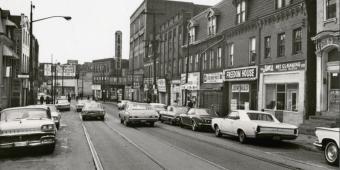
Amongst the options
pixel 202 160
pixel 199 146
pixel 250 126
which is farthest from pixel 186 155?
pixel 250 126

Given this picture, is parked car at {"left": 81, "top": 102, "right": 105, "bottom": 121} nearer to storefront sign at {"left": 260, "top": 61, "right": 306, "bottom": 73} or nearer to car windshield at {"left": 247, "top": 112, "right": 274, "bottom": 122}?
storefront sign at {"left": 260, "top": 61, "right": 306, "bottom": 73}

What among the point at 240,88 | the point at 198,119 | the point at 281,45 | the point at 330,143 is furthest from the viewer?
the point at 240,88

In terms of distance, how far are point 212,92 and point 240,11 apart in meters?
8.62

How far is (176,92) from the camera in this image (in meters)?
50.1

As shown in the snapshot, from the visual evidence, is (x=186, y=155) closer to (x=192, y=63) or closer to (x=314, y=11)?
(x=314, y=11)

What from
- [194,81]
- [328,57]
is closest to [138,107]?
[328,57]

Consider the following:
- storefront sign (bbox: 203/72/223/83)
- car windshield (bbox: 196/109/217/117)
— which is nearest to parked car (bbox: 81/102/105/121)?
car windshield (bbox: 196/109/217/117)

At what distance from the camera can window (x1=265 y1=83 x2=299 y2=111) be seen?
961 inches

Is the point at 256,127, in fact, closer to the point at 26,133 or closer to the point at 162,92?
the point at 26,133

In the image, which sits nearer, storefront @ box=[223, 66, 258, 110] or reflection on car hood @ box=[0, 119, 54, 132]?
reflection on car hood @ box=[0, 119, 54, 132]

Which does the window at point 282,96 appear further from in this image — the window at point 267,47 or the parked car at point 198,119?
the parked car at point 198,119

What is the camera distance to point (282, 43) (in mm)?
25812

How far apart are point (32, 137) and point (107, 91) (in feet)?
326

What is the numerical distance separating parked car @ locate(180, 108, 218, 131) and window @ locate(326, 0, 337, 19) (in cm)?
828
